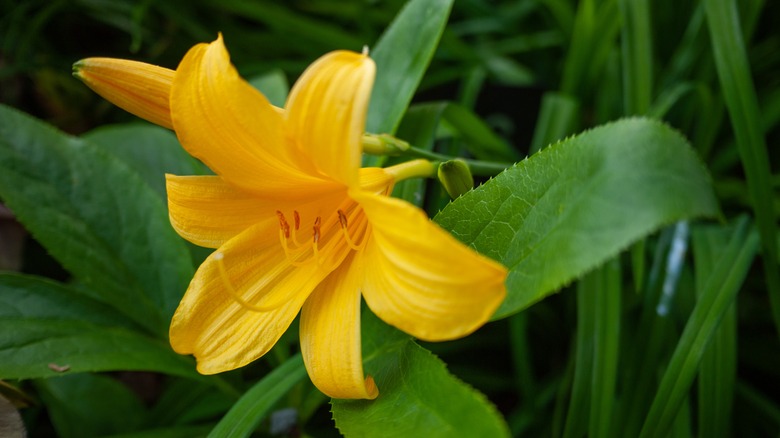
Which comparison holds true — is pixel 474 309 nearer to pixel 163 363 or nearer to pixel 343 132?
pixel 343 132

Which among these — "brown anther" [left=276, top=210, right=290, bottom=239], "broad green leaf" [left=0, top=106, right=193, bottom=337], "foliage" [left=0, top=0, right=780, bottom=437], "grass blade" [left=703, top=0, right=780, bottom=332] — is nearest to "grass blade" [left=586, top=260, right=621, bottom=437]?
"foliage" [left=0, top=0, right=780, bottom=437]

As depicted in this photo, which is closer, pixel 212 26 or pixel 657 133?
pixel 657 133

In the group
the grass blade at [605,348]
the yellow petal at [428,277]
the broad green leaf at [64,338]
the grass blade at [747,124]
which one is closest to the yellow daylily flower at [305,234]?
the yellow petal at [428,277]

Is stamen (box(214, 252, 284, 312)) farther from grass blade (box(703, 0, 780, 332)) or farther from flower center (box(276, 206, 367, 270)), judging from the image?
grass blade (box(703, 0, 780, 332))

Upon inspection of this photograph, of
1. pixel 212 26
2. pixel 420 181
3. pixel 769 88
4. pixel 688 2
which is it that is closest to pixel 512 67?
pixel 688 2

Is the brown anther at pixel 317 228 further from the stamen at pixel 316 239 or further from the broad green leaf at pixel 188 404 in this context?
the broad green leaf at pixel 188 404
